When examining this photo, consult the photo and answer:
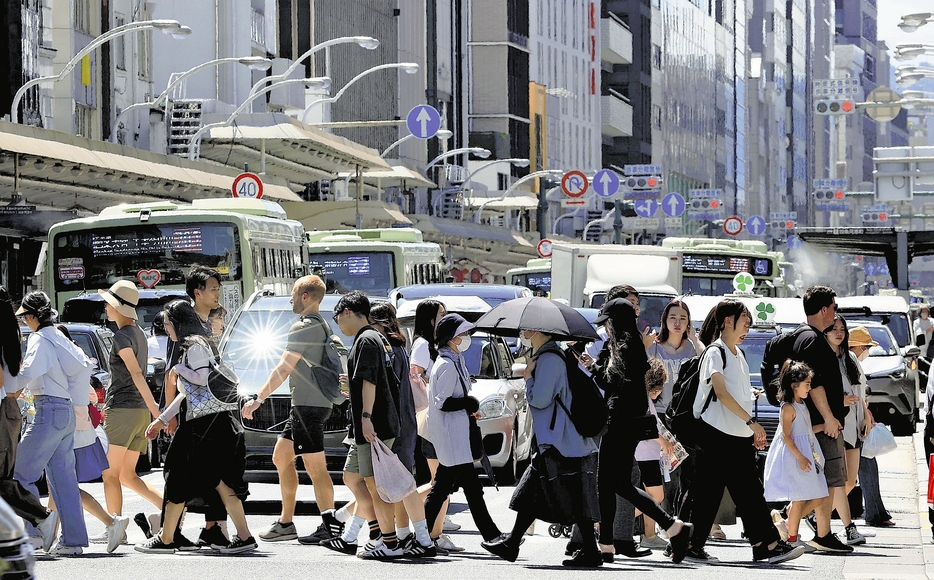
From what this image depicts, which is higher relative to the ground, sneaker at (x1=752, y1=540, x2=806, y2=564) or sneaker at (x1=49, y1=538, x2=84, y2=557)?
sneaker at (x1=49, y1=538, x2=84, y2=557)

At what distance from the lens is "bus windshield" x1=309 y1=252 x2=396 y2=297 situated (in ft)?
111

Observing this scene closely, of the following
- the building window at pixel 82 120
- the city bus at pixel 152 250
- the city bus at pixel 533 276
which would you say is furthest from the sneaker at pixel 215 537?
the building window at pixel 82 120

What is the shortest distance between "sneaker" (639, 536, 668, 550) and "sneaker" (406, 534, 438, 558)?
1414mm

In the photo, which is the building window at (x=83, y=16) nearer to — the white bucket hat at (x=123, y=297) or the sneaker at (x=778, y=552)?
the white bucket hat at (x=123, y=297)

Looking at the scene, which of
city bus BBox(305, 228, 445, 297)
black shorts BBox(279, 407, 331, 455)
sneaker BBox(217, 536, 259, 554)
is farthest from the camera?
city bus BBox(305, 228, 445, 297)

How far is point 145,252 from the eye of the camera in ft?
90.0

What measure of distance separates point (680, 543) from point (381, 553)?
1.71m

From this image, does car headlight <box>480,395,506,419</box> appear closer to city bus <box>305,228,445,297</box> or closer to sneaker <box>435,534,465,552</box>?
sneaker <box>435,534,465,552</box>

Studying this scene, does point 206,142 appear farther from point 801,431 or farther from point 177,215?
point 801,431

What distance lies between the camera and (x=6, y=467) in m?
10.9

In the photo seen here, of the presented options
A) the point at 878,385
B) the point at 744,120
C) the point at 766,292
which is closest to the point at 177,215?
the point at 878,385

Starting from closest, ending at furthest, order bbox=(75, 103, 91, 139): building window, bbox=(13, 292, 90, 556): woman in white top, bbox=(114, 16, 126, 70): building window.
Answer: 1. bbox=(13, 292, 90, 556): woman in white top
2. bbox=(75, 103, 91, 139): building window
3. bbox=(114, 16, 126, 70): building window

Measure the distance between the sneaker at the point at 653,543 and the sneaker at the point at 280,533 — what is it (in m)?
2.15

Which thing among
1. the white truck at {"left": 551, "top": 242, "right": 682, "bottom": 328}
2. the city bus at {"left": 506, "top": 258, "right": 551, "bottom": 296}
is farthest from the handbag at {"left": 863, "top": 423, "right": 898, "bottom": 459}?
the city bus at {"left": 506, "top": 258, "right": 551, "bottom": 296}
